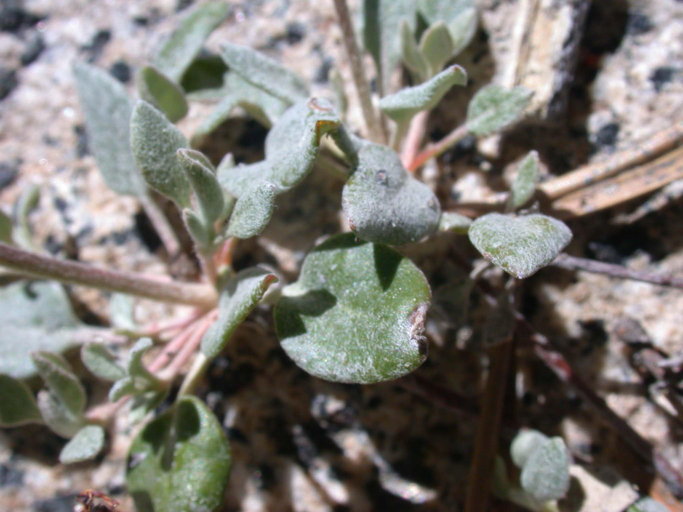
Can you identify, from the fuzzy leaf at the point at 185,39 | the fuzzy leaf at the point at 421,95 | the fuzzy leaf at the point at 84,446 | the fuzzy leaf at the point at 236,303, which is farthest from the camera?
the fuzzy leaf at the point at 185,39

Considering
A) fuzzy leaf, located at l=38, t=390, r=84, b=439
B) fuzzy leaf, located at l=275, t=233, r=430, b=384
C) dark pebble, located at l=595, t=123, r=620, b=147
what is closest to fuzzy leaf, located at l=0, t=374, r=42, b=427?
fuzzy leaf, located at l=38, t=390, r=84, b=439

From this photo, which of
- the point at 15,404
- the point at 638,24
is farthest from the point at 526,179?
the point at 15,404

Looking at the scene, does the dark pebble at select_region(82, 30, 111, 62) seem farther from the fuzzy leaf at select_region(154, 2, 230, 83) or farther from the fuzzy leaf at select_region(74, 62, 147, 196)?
the fuzzy leaf at select_region(154, 2, 230, 83)

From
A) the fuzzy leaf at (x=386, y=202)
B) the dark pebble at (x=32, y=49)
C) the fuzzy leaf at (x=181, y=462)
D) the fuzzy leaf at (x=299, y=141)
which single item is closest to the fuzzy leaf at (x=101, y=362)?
the fuzzy leaf at (x=181, y=462)

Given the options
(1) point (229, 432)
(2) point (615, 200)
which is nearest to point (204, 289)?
(1) point (229, 432)

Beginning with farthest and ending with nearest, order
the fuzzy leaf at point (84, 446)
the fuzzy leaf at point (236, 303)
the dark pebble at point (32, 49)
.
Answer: the dark pebble at point (32, 49) → the fuzzy leaf at point (84, 446) → the fuzzy leaf at point (236, 303)

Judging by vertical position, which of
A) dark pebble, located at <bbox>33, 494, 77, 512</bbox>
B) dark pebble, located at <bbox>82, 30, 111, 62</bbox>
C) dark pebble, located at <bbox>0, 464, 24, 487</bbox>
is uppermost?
dark pebble, located at <bbox>82, 30, 111, 62</bbox>

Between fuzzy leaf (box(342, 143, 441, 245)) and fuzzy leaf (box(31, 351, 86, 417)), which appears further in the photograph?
fuzzy leaf (box(31, 351, 86, 417))

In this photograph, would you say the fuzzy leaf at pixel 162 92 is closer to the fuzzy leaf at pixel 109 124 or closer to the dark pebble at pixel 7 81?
the fuzzy leaf at pixel 109 124
